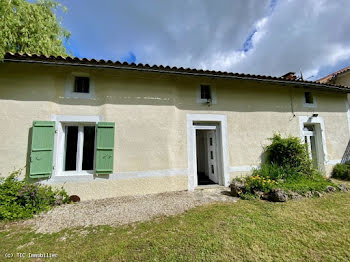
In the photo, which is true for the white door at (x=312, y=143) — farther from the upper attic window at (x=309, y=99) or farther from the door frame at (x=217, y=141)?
the door frame at (x=217, y=141)

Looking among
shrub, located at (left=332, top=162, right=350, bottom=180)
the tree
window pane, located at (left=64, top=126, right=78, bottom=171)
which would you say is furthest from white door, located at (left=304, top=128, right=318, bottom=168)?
the tree

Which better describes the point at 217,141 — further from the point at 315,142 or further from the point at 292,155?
the point at 315,142

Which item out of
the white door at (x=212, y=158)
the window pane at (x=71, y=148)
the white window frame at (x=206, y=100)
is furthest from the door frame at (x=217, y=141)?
the window pane at (x=71, y=148)

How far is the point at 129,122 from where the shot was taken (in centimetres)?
503

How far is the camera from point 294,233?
2.86 metres

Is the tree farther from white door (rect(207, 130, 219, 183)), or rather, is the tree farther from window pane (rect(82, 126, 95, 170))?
white door (rect(207, 130, 219, 183))

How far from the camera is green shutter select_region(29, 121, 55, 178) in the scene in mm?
4191

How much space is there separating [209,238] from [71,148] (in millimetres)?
4762

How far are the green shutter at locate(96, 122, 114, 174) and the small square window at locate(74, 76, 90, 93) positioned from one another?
1376 mm

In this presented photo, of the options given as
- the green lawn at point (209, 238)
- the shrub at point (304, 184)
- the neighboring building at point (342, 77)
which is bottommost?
the green lawn at point (209, 238)

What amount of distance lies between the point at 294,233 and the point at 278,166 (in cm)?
363

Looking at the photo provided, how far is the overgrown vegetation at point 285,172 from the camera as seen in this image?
188 inches

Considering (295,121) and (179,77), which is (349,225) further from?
(179,77)

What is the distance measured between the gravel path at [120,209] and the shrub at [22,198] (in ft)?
0.85
